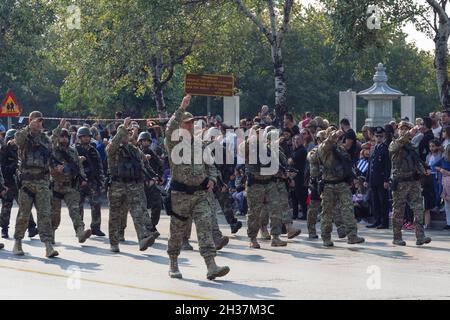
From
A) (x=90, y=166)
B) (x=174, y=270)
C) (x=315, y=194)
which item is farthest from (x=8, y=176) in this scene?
(x=174, y=270)

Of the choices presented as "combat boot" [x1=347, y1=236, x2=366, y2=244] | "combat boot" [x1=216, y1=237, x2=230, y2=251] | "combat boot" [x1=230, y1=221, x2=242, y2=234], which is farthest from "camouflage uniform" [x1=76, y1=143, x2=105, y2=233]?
"combat boot" [x1=347, y1=236, x2=366, y2=244]

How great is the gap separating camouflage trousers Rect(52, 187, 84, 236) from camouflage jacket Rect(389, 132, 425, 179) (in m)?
4.89

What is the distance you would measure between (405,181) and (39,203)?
5.34 m

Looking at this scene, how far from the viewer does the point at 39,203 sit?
672 inches

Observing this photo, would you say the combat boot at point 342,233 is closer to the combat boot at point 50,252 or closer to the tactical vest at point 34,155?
the combat boot at point 50,252

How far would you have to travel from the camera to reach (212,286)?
13.4 metres

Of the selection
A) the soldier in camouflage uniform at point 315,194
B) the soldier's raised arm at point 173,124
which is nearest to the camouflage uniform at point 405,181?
the soldier in camouflage uniform at point 315,194

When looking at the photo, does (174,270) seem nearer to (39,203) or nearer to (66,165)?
(39,203)

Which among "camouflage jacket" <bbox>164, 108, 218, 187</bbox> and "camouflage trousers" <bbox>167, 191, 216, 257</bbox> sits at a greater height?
"camouflage jacket" <bbox>164, 108, 218, 187</bbox>

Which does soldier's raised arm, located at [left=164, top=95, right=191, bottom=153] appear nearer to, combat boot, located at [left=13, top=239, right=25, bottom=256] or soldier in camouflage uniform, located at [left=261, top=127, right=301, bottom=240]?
combat boot, located at [left=13, top=239, right=25, bottom=256]

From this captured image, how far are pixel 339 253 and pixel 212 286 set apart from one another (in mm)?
4382

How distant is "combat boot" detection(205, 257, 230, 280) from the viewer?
13672 millimetres

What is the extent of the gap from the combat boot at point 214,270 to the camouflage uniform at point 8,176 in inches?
277

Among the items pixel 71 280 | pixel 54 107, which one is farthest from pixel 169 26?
pixel 54 107
